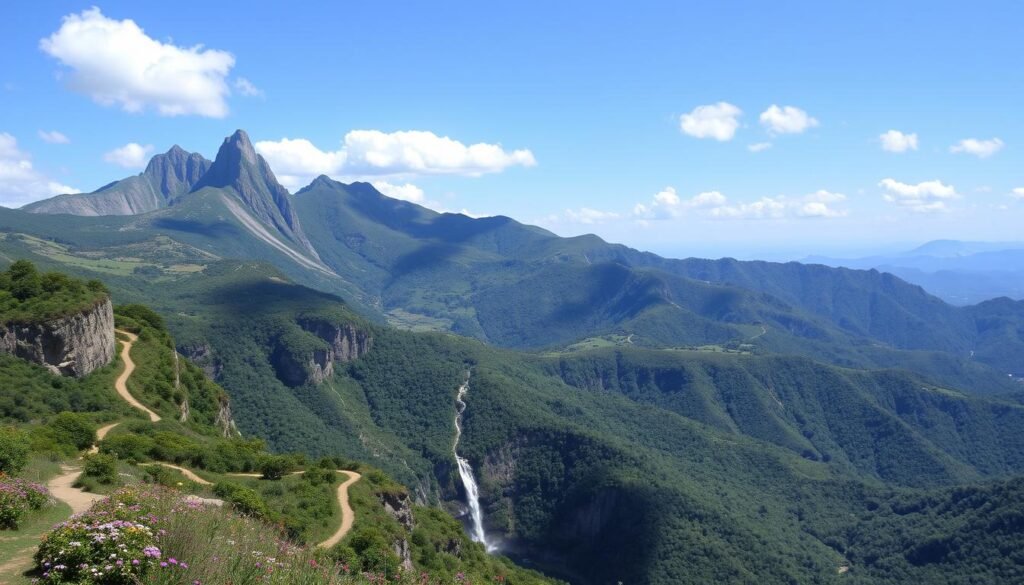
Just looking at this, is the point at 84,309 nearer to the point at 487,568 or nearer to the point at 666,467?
the point at 487,568

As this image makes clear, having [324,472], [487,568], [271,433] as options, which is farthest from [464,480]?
[324,472]

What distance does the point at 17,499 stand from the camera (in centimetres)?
2144

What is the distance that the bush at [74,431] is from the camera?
125 feet

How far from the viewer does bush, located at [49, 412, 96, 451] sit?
125 ft

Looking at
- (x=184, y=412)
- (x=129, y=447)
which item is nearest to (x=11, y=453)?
(x=129, y=447)

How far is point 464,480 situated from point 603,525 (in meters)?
38.0

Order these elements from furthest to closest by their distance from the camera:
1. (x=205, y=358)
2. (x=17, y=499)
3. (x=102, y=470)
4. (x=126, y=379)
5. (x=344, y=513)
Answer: (x=205, y=358) → (x=126, y=379) → (x=344, y=513) → (x=102, y=470) → (x=17, y=499)

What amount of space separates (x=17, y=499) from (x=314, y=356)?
166815 mm

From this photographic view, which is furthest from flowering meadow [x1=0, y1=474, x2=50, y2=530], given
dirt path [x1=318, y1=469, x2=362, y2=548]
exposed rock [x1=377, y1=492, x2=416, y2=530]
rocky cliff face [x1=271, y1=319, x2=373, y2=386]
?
rocky cliff face [x1=271, y1=319, x2=373, y2=386]

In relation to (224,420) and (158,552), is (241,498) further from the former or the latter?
(224,420)

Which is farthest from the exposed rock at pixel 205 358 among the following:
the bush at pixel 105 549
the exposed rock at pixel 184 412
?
the bush at pixel 105 549

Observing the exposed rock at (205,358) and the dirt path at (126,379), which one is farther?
the exposed rock at (205,358)

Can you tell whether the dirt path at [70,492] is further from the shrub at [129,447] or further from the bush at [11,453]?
the shrub at [129,447]

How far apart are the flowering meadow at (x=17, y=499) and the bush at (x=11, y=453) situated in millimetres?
2321
